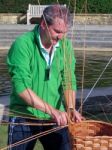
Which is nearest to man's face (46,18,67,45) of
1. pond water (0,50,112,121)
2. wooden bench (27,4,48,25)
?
pond water (0,50,112,121)

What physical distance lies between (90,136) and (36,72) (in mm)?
719

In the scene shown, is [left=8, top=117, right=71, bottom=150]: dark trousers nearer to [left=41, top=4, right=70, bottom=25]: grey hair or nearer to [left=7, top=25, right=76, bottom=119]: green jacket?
[left=7, top=25, right=76, bottom=119]: green jacket

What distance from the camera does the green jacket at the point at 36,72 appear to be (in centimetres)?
374

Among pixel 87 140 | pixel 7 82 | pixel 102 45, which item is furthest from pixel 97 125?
pixel 102 45

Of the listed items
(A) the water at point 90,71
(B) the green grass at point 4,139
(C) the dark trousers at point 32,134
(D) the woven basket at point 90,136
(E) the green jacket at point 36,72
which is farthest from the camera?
(A) the water at point 90,71

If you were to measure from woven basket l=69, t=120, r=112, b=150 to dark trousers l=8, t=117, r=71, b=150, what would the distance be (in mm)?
332

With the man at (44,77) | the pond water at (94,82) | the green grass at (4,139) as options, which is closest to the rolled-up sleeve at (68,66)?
the man at (44,77)

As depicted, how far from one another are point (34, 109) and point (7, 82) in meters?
7.21

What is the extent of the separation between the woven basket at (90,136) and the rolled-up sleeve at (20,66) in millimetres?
419

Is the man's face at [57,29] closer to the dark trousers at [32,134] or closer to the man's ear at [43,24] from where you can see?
the man's ear at [43,24]

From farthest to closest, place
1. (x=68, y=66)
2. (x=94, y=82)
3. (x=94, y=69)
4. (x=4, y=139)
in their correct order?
(x=94, y=69)
(x=94, y=82)
(x=4, y=139)
(x=68, y=66)

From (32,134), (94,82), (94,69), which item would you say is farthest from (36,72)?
(94,69)

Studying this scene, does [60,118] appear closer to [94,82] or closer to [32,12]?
[94,82]

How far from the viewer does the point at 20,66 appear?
146 inches
